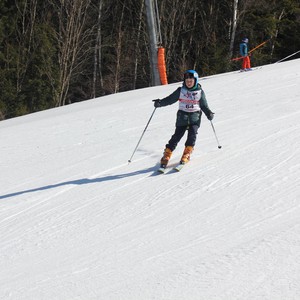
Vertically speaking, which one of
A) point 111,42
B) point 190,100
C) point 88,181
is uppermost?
point 190,100

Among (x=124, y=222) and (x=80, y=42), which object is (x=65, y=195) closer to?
(x=124, y=222)

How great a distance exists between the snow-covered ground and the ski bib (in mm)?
765

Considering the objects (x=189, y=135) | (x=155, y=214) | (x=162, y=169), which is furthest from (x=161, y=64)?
(x=155, y=214)

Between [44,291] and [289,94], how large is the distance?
8.18 meters

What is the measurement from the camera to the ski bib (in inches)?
286

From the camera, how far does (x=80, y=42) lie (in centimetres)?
2975

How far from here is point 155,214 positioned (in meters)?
5.81

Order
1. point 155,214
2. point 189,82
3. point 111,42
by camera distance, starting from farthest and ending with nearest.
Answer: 1. point 111,42
2. point 189,82
3. point 155,214

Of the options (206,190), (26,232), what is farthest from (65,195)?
(206,190)

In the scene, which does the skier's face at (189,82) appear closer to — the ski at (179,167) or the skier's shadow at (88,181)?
the ski at (179,167)

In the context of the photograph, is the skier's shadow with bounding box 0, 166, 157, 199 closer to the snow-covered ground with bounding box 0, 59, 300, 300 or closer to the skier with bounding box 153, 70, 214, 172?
the snow-covered ground with bounding box 0, 59, 300, 300

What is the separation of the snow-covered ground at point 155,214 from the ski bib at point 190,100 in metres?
0.76

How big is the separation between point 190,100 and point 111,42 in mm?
25198

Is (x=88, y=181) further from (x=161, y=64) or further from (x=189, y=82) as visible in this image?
(x=161, y=64)
